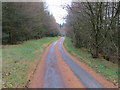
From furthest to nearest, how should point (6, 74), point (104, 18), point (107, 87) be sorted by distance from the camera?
point (104, 18)
point (6, 74)
point (107, 87)

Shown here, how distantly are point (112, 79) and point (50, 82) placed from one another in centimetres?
311

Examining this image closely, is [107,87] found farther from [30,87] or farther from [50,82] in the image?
[30,87]

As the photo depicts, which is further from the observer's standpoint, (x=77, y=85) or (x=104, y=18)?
(x=104, y=18)

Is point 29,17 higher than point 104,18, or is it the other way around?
point 29,17

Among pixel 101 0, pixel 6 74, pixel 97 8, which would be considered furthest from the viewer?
pixel 97 8

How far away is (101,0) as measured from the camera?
9180 millimetres

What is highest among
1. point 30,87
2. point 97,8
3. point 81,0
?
point 81,0

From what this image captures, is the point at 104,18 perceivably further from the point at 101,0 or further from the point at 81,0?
the point at 81,0

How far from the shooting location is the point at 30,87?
4961 millimetres

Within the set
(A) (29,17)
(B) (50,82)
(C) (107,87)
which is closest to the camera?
(C) (107,87)

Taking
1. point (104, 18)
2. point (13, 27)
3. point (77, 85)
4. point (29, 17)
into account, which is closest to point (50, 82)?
point (77, 85)

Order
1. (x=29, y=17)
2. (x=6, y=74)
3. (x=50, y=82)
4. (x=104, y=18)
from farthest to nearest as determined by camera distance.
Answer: (x=29, y=17), (x=104, y=18), (x=6, y=74), (x=50, y=82)

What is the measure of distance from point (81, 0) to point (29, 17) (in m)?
10.9

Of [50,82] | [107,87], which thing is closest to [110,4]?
[107,87]
